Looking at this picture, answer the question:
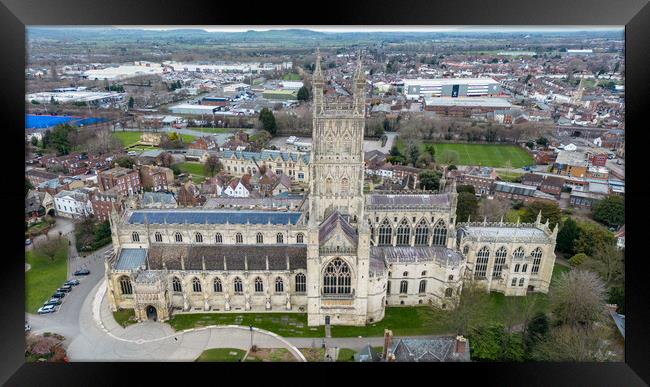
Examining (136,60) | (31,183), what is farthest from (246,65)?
(31,183)

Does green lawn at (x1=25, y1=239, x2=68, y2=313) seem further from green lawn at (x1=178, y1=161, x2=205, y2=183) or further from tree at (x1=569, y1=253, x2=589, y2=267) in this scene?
tree at (x1=569, y1=253, x2=589, y2=267)

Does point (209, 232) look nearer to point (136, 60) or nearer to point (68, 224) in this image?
point (68, 224)

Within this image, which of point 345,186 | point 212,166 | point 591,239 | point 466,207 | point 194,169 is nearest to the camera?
point 345,186

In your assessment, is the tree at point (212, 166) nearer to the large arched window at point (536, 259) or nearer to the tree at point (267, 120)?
the tree at point (267, 120)

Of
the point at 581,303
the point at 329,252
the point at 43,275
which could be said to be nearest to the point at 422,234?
the point at 329,252

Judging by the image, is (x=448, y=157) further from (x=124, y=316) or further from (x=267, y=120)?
(x=124, y=316)

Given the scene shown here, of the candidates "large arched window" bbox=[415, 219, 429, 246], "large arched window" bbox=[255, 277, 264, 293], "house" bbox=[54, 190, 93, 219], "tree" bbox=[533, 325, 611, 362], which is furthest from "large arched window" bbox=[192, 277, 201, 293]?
"tree" bbox=[533, 325, 611, 362]
